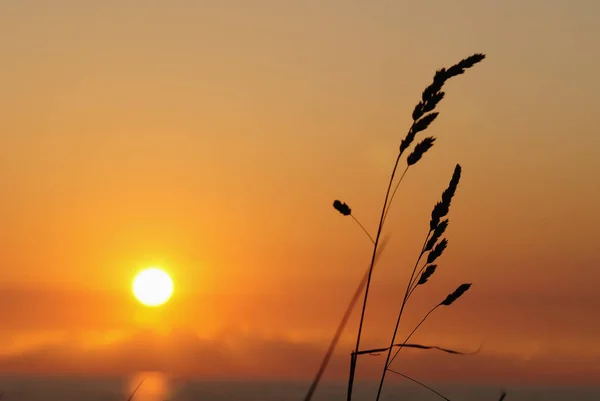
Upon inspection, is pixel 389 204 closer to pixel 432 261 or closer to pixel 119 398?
pixel 432 261

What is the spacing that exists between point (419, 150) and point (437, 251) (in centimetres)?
43

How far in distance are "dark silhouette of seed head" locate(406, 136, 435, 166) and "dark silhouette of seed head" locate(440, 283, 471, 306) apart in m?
0.55

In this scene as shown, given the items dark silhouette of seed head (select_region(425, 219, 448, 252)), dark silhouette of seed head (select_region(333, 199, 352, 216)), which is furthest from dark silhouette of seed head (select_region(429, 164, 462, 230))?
dark silhouette of seed head (select_region(333, 199, 352, 216))

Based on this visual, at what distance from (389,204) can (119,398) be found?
2218mm

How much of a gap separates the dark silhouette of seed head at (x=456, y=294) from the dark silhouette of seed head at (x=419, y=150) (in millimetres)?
551

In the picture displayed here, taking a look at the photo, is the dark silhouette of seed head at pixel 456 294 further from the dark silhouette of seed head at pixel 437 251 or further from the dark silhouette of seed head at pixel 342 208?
the dark silhouette of seed head at pixel 342 208

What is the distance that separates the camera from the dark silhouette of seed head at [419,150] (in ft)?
11.8

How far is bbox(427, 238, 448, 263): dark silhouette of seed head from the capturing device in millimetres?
3723

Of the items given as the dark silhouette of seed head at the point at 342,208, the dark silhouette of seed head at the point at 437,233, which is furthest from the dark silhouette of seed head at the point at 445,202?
the dark silhouette of seed head at the point at 342,208

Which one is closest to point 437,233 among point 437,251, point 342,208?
point 437,251

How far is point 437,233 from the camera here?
3709mm

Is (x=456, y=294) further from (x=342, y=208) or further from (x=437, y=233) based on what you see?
(x=342, y=208)

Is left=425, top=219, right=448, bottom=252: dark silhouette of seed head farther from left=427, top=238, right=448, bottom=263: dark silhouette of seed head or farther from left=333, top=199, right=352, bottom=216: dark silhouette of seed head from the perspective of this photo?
left=333, top=199, right=352, bottom=216: dark silhouette of seed head

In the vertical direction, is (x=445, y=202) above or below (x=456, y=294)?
above
